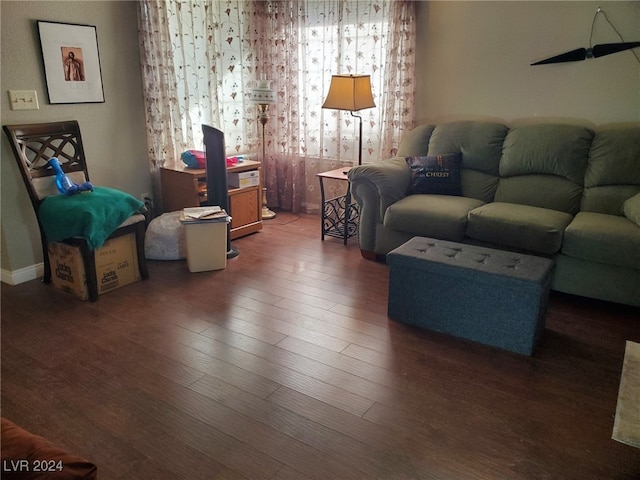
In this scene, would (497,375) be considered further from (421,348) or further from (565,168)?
(565,168)

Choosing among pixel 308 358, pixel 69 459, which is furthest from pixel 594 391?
pixel 69 459

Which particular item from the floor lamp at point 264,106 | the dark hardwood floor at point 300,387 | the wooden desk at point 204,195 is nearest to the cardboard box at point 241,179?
the wooden desk at point 204,195

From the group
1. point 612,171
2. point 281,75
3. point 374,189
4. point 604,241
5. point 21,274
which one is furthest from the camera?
point 281,75

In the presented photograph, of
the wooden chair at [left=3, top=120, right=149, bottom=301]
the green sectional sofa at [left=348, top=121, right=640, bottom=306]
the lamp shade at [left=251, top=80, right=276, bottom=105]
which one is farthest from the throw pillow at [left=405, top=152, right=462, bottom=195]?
the wooden chair at [left=3, top=120, right=149, bottom=301]

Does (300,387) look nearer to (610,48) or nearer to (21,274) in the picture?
(21,274)

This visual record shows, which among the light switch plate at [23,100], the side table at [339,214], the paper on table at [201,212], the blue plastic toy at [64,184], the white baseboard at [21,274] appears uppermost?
the light switch plate at [23,100]

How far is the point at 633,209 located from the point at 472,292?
1.28m

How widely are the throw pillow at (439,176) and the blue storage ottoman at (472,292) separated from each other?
3.38 ft

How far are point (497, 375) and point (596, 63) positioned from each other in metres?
2.50

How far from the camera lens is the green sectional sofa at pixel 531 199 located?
2.83 meters

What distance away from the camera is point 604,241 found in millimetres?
2742

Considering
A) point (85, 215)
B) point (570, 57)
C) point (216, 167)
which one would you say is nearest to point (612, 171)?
point (570, 57)

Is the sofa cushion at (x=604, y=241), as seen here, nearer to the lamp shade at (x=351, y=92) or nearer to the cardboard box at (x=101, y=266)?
the lamp shade at (x=351, y=92)

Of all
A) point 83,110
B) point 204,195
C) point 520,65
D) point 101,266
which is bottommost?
point 101,266
